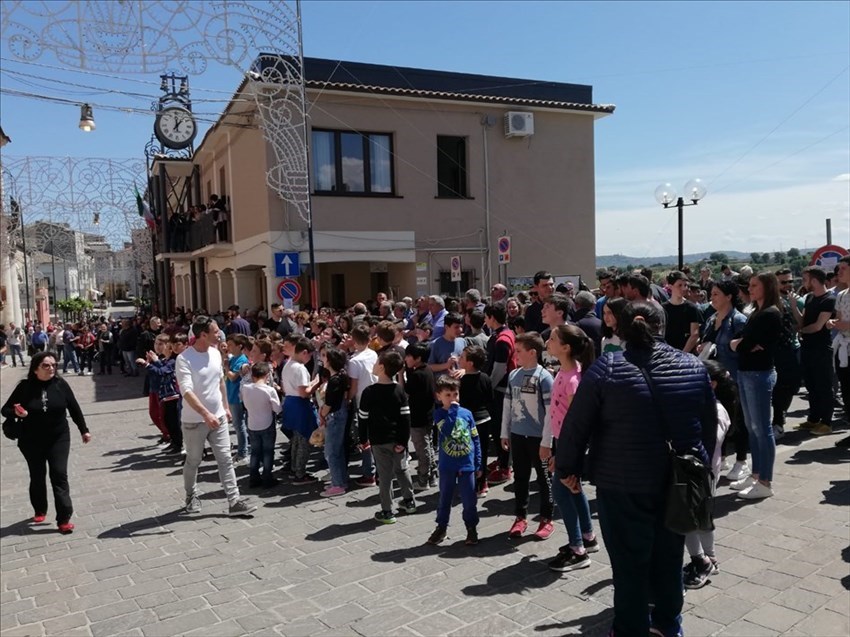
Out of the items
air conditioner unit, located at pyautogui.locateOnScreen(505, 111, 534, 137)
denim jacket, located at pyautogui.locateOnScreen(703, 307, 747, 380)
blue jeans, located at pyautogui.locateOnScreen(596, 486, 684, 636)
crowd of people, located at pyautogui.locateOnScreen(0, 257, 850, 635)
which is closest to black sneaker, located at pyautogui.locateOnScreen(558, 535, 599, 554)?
crowd of people, located at pyautogui.locateOnScreen(0, 257, 850, 635)

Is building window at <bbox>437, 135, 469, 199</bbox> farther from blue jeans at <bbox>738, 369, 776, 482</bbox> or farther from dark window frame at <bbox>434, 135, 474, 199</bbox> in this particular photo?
blue jeans at <bbox>738, 369, 776, 482</bbox>

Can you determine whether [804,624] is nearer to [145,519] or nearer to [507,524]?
[507,524]

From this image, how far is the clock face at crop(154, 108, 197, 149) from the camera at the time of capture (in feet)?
66.3

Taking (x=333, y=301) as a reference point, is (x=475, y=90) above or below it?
above

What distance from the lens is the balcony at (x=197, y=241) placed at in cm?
2130

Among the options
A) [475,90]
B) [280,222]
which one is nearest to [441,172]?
[475,90]

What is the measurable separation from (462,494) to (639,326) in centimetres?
252

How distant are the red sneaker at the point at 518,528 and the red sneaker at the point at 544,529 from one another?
11 centimetres

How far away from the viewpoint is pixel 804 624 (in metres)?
3.82

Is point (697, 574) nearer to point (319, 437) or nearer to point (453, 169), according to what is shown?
point (319, 437)

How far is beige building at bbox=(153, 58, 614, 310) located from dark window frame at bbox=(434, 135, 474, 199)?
1.4 inches

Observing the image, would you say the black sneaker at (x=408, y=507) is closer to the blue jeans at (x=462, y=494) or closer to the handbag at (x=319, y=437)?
the blue jeans at (x=462, y=494)

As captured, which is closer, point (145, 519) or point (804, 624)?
point (804, 624)

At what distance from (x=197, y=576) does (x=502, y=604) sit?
2.42 m
